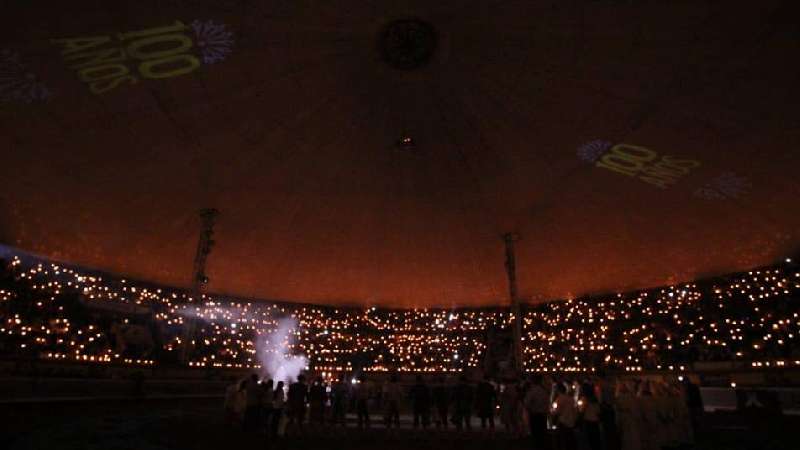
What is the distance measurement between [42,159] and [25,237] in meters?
4.46

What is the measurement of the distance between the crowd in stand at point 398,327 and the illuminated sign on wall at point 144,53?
7843mm

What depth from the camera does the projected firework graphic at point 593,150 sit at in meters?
16.4

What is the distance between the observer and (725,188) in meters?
17.2

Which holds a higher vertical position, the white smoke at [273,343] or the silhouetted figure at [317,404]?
the white smoke at [273,343]

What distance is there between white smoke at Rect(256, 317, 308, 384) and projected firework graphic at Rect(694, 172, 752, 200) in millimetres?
18890

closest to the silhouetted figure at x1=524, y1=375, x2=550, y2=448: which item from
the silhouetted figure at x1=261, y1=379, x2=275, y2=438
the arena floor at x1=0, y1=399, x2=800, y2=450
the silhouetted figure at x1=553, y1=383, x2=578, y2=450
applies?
the silhouetted figure at x1=553, y1=383, x2=578, y2=450

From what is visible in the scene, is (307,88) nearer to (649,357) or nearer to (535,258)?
(535,258)

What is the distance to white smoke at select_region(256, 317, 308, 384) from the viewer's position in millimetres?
24831

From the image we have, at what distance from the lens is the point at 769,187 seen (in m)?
16.6

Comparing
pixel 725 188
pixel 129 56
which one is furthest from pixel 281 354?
pixel 725 188

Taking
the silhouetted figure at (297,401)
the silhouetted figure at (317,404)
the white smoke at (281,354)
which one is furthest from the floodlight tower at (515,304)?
the white smoke at (281,354)

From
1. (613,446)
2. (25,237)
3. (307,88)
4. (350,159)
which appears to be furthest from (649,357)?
(25,237)

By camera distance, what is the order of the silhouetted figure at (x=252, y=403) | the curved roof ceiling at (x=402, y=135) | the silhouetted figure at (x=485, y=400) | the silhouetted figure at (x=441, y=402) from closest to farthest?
the silhouetted figure at (x=252, y=403)
the silhouetted figure at (x=485, y=400)
the curved roof ceiling at (x=402, y=135)
the silhouetted figure at (x=441, y=402)

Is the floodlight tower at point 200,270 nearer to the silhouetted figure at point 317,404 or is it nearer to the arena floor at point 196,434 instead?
the arena floor at point 196,434
